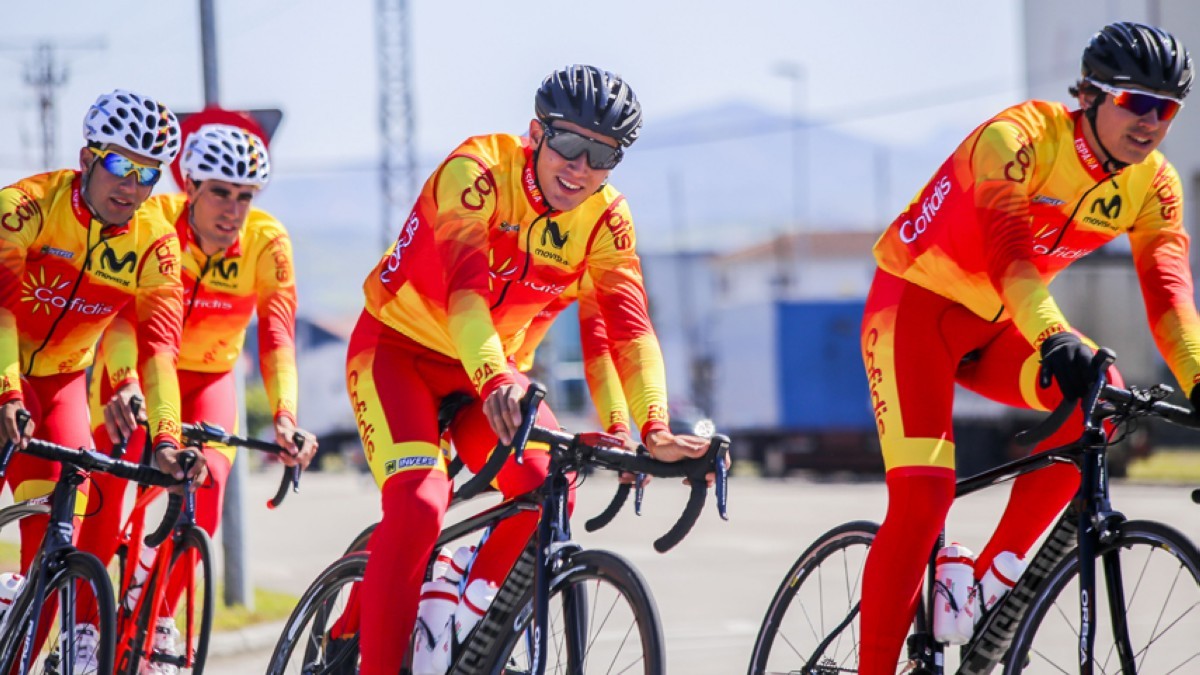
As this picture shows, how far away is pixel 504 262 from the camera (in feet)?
17.6

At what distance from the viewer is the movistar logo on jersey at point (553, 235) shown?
5.30m

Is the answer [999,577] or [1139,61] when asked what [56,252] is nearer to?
→ [999,577]

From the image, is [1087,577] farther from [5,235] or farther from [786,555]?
[786,555]

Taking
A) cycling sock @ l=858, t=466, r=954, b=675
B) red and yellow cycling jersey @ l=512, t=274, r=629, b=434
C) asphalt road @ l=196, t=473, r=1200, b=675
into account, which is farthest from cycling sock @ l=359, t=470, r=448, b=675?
asphalt road @ l=196, t=473, r=1200, b=675

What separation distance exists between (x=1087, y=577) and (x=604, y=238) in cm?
189

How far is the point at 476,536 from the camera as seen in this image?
540cm

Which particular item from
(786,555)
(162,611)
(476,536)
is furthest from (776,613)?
(786,555)

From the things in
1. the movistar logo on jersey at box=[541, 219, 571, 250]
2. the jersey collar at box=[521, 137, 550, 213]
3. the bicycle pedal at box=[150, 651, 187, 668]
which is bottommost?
the bicycle pedal at box=[150, 651, 187, 668]

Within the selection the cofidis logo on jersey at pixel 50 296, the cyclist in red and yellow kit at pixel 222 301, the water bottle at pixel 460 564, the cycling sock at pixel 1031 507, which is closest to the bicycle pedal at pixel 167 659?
the cyclist in red and yellow kit at pixel 222 301

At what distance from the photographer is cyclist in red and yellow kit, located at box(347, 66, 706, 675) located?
16.5 ft

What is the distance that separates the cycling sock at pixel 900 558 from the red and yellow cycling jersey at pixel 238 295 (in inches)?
116

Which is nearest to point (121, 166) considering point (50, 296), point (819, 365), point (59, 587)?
point (50, 296)

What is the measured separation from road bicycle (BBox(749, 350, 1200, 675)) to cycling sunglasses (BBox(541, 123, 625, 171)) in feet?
4.94

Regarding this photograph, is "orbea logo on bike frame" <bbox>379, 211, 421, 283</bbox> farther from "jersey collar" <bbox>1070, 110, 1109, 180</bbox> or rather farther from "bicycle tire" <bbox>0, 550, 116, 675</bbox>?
"jersey collar" <bbox>1070, 110, 1109, 180</bbox>
